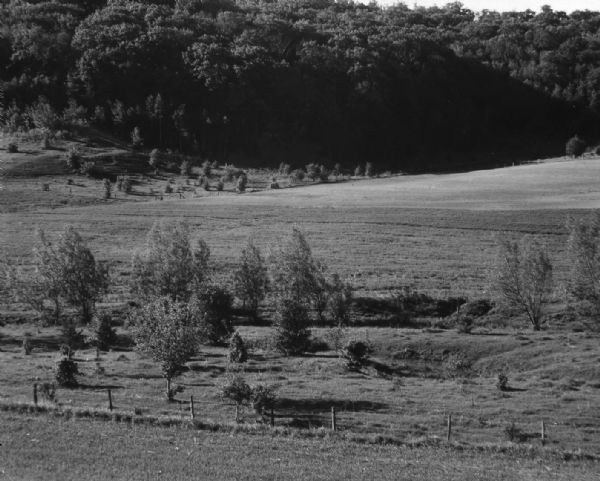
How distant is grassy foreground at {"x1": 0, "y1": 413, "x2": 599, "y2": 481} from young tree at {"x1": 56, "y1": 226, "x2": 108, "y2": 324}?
1630 inches

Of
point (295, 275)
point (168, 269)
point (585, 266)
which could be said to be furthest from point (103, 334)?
point (585, 266)

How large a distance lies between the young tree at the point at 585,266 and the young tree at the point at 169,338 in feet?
142

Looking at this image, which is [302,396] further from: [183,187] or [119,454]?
[183,187]

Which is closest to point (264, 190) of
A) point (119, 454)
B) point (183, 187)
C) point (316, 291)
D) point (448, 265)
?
point (183, 187)

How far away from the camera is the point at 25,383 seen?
53906 mm

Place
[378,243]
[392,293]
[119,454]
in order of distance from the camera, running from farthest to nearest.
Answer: [378,243] → [392,293] → [119,454]

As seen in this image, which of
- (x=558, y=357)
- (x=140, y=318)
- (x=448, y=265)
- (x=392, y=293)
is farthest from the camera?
(x=448, y=265)

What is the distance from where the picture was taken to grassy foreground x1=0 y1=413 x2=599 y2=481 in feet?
114

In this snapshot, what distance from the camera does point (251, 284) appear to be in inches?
3302

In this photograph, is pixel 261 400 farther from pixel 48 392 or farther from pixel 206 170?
pixel 206 170

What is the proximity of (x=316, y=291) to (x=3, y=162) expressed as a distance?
374ft

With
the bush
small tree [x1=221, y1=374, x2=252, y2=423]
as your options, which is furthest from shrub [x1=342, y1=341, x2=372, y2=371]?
the bush

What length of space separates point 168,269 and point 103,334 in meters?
14.1

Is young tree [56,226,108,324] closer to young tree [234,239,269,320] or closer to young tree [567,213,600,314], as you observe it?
young tree [234,239,269,320]
